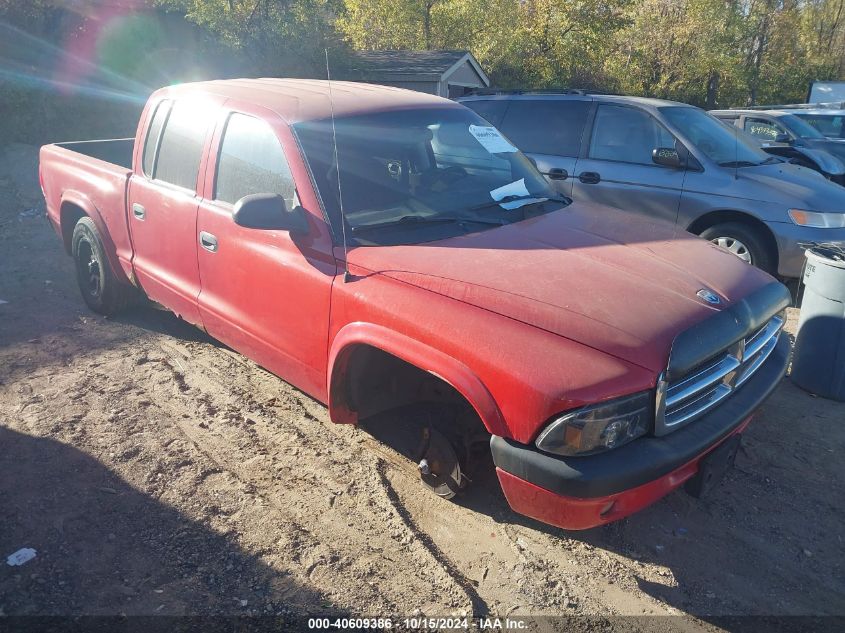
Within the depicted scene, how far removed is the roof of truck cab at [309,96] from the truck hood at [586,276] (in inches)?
40.9

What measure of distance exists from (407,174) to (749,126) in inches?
450

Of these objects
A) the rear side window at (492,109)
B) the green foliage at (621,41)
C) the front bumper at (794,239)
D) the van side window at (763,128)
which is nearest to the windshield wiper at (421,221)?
the front bumper at (794,239)

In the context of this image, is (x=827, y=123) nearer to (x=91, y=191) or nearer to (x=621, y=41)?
(x=91, y=191)

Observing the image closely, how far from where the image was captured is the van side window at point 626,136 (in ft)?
22.5

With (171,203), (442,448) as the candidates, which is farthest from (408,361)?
(171,203)

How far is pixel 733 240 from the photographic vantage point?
253 inches

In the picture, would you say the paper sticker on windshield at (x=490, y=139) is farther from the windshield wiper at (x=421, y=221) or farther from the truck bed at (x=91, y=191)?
the truck bed at (x=91, y=191)

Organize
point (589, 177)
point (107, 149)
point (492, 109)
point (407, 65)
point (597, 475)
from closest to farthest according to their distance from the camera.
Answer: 1. point (597, 475)
2. point (107, 149)
3. point (589, 177)
4. point (492, 109)
5. point (407, 65)

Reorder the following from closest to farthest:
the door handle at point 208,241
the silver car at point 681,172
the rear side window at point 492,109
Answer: the door handle at point 208,241
the silver car at point 681,172
the rear side window at point 492,109

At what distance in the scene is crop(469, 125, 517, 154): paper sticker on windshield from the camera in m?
4.21

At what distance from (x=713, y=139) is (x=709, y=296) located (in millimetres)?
4639

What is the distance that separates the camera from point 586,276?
9.87 ft

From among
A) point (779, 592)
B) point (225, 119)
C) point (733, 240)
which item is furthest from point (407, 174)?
point (733, 240)

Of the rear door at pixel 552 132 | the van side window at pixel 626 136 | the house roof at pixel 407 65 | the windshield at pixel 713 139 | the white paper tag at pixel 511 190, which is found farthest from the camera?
the house roof at pixel 407 65
